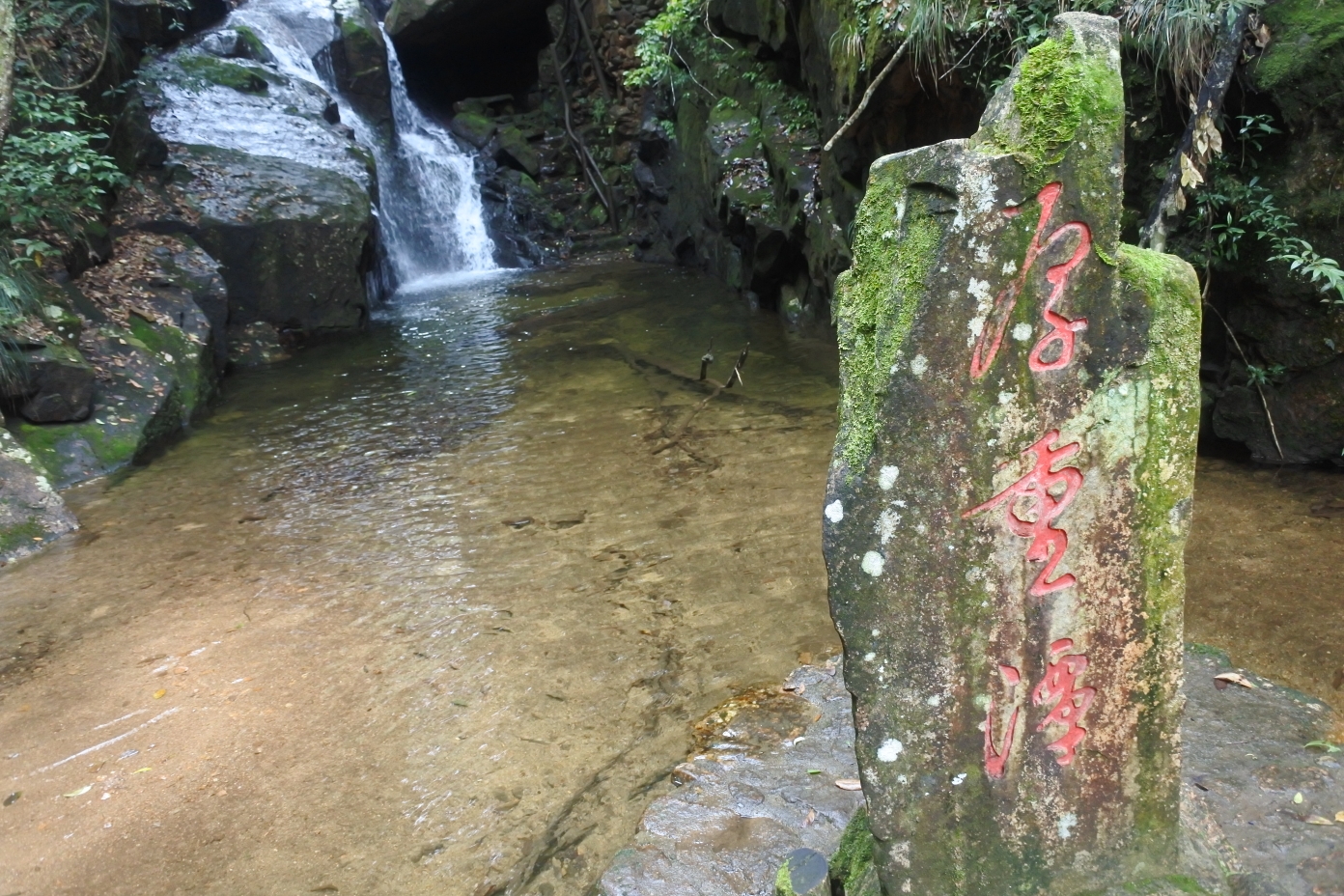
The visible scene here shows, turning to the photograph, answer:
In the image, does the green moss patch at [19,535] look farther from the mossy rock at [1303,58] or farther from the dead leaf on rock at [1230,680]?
the mossy rock at [1303,58]

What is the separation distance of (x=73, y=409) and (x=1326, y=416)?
26.3 feet

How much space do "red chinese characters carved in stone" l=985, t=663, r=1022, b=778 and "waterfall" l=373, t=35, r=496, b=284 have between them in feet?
44.1

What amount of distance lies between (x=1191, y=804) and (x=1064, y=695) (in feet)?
2.17

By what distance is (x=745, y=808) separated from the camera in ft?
9.16

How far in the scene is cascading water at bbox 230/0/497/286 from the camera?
14.8 m

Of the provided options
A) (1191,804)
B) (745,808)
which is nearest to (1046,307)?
(1191,804)

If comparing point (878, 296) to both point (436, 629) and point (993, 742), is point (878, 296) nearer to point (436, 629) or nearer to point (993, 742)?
point (993, 742)

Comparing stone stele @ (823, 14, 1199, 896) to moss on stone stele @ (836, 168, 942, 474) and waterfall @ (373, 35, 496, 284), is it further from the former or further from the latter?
waterfall @ (373, 35, 496, 284)

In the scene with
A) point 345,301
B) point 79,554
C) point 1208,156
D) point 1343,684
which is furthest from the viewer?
point 345,301

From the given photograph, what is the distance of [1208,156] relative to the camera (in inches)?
191

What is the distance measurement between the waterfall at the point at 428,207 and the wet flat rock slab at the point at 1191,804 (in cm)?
1250

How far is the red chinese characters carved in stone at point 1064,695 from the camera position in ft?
6.34

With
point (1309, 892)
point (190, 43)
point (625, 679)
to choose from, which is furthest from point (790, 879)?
point (190, 43)

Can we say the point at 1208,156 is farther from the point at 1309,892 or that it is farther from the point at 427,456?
the point at 427,456
